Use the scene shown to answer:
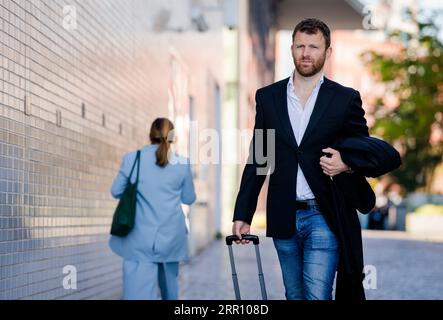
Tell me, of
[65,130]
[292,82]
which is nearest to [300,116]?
[292,82]

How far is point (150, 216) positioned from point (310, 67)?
305cm

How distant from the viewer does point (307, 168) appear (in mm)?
4637

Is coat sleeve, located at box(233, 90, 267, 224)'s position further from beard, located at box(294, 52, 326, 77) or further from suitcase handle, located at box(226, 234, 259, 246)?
beard, located at box(294, 52, 326, 77)

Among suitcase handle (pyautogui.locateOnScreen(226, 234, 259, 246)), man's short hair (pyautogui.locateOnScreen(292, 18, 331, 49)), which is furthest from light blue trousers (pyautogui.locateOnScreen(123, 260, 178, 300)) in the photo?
man's short hair (pyautogui.locateOnScreen(292, 18, 331, 49))

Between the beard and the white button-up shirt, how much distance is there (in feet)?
0.38

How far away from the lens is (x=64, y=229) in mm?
7875

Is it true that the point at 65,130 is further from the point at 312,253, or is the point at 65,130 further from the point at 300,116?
the point at 312,253

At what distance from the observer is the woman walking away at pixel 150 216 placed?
7414 millimetres

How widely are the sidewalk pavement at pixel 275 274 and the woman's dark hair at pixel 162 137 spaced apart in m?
3.27

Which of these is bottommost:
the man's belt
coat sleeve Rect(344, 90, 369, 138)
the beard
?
the man's belt

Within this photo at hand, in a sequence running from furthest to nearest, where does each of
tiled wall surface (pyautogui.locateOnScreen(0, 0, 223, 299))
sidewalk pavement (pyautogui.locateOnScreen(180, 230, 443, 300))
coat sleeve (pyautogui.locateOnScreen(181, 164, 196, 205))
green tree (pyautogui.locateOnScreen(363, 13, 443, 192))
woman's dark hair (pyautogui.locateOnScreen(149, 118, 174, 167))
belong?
1. green tree (pyautogui.locateOnScreen(363, 13, 443, 192))
2. sidewalk pavement (pyautogui.locateOnScreen(180, 230, 443, 300))
3. coat sleeve (pyautogui.locateOnScreen(181, 164, 196, 205))
4. woman's dark hair (pyautogui.locateOnScreen(149, 118, 174, 167))
5. tiled wall surface (pyautogui.locateOnScreen(0, 0, 223, 299))

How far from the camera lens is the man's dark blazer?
182 inches

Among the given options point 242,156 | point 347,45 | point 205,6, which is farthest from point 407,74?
point 347,45
